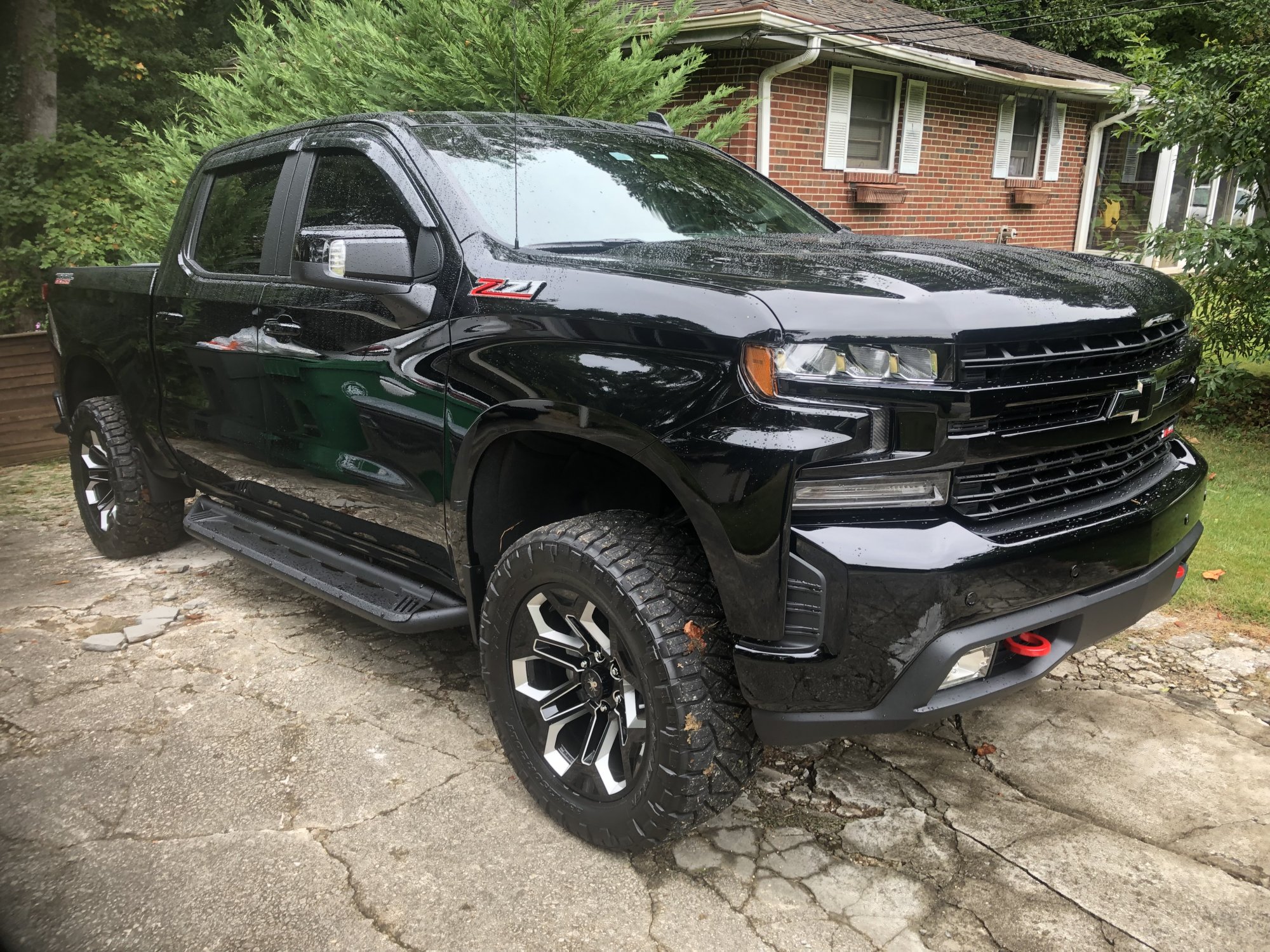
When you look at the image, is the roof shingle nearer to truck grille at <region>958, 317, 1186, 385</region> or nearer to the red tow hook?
truck grille at <region>958, 317, 1186, 385</region>

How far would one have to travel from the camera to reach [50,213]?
9133 mm

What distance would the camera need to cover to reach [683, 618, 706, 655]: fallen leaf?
2.36m

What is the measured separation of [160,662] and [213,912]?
176 cm

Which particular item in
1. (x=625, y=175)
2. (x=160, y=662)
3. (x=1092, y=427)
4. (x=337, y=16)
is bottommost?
(x=160, y=662)

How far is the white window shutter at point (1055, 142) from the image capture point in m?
16.2

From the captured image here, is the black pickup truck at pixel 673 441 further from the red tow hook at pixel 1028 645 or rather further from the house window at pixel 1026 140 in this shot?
the house window at pixel 1026 140

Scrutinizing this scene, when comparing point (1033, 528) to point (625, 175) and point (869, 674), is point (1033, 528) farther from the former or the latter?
point (625, 175)

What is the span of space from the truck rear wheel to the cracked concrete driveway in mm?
211

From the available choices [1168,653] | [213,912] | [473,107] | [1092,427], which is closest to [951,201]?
[473,107]

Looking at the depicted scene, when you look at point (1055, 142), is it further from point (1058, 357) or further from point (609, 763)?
point (609, 763)

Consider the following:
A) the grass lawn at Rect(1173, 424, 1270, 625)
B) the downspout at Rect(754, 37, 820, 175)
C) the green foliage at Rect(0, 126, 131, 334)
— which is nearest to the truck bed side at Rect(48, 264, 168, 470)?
the green foliage at Rect(0, 126, 131, 334)

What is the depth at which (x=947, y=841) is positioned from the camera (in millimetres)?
2697

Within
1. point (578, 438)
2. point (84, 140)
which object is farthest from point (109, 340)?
point (84, 140)

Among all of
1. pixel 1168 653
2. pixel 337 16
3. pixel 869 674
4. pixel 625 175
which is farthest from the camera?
pixel 337 16
